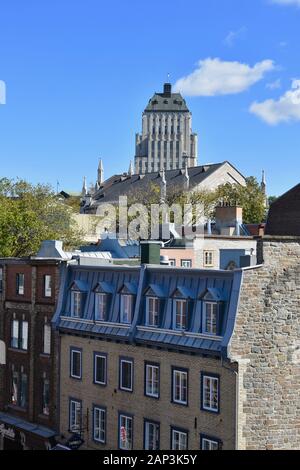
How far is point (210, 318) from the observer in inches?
1102

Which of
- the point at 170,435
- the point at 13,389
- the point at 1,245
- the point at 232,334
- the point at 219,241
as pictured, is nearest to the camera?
the point at 232,334

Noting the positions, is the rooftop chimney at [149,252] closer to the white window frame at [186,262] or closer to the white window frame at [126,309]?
the white window frame at [126,309]

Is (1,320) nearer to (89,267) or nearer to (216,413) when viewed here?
(89,267)

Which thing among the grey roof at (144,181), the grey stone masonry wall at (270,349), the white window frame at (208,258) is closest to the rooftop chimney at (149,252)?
the grey stone masonry wall at (270,349)

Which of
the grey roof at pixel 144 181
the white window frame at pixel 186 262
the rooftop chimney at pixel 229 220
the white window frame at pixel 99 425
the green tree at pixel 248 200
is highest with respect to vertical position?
the grey roof at pixel 144 181

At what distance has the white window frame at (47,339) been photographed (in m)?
36.5

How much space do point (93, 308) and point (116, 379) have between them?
3492mm

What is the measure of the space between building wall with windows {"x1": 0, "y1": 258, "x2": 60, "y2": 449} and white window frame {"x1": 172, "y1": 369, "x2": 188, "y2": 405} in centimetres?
846

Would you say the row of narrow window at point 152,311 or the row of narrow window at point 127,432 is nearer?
the row of narrow window at point 127,432

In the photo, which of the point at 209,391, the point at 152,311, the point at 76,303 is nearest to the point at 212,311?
the point at 209,391

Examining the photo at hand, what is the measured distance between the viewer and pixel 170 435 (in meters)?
29.0

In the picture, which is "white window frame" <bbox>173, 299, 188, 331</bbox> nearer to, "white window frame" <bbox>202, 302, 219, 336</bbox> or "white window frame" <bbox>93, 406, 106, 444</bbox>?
"white window frame" <bbox>202, 302, 219, 336</bbox>

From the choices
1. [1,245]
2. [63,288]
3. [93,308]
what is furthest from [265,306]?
[1,245]

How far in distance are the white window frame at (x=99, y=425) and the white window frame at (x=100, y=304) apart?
12.6 feet
